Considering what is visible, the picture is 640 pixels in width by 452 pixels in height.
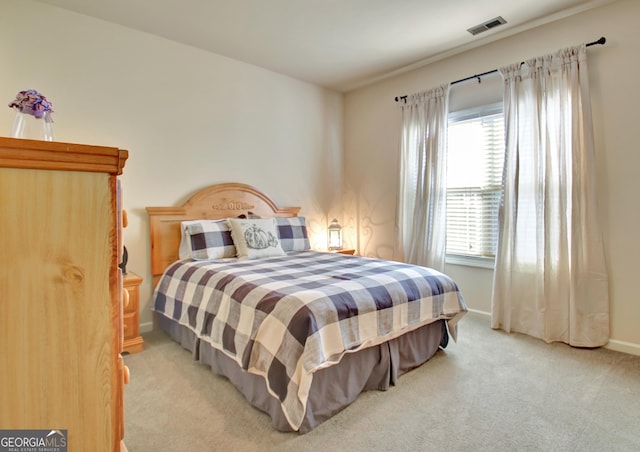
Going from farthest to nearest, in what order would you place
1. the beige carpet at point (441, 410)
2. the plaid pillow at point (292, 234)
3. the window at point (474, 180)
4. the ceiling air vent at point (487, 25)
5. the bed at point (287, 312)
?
1. the plaid pillow at point (292, 234)
2. the window at point (474, 180)
3. the ceiling air vent at point (487, 25)
4. the bed at point (287, 312)
5. the beige carpet at point (441, 410)

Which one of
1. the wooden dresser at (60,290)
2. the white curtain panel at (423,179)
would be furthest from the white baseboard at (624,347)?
the wooden dresser at (60,290)

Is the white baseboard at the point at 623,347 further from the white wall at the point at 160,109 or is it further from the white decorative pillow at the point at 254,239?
the white wall at the point at 160,109

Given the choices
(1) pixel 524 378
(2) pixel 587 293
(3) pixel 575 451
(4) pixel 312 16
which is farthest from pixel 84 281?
(2) pixel 587 293

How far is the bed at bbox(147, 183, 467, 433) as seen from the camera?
1.72 meters

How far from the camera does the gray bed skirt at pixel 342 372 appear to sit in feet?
5.81

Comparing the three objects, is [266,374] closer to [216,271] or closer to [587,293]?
[216,271]

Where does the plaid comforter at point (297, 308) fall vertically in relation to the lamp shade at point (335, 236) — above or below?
below

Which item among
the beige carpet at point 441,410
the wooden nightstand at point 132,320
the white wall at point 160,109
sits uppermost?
the white wall at point 160,109

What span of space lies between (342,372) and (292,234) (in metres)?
1.93

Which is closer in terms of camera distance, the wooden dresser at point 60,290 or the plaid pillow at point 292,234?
the wooden dresser at point 60,290

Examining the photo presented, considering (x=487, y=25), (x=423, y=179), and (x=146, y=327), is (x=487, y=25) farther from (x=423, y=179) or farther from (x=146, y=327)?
(x=146, y=327)

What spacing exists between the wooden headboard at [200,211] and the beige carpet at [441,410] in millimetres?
926

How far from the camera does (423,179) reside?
3707 mm

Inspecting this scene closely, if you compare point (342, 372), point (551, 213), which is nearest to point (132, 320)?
point (342, 372)
